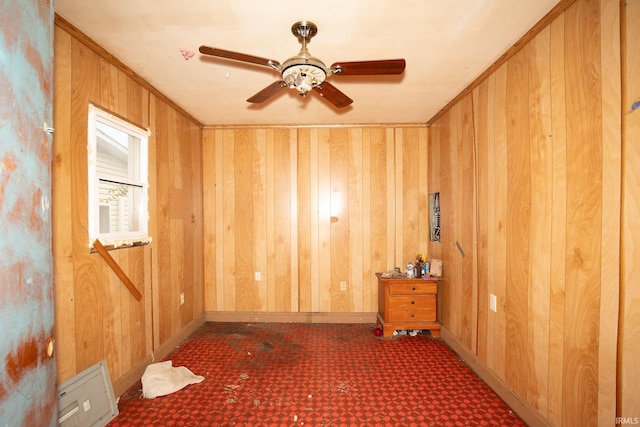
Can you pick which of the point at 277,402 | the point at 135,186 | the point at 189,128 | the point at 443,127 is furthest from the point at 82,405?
the point at 443,127

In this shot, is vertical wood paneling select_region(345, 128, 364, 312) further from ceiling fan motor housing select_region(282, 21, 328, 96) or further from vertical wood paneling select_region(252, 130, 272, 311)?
ceiling fan motor housing select_region(282, 21, 328, 96)

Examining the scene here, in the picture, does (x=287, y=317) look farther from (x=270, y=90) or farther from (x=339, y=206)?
(x=270, y=90)

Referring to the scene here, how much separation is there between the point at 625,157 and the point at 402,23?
1.50 m

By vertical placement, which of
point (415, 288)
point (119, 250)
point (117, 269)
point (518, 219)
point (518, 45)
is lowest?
point (415, 288)

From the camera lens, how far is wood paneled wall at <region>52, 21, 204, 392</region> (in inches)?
68.4

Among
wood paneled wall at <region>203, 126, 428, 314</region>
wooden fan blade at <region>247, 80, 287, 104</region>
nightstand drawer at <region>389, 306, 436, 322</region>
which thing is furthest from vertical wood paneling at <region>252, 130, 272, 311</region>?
nightstand drawer at <region>389, 306, 436, 322</region>

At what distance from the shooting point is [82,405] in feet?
5.80

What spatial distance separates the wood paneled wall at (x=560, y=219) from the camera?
4.31 ft

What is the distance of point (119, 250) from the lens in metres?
2.20

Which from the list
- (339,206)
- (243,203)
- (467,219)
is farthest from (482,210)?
(243,203)

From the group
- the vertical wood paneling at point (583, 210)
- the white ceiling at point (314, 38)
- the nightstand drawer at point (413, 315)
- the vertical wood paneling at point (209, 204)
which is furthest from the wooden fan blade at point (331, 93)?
the nightstand drawer at point (413, 315)

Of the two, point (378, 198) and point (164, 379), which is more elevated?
point (378, 198)

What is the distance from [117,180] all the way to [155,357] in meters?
1.80

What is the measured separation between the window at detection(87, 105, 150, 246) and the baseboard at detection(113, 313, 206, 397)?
115cm
